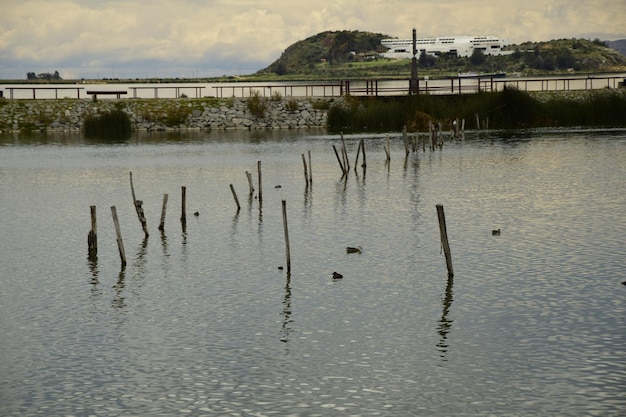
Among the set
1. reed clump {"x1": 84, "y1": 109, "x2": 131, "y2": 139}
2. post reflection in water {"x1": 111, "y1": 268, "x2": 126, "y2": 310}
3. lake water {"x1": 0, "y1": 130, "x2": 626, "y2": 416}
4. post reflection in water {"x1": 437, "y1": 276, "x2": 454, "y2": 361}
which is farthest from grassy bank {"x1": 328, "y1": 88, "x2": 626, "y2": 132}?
post reflection in water {"x1": 437, "y1": 276, "x2": 454, "y2": 361}

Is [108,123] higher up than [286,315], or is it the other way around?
[108,123]

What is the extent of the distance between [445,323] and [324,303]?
137 inches

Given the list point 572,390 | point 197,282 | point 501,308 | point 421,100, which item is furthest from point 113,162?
point 572,390

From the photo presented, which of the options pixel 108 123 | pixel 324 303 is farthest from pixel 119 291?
pixel 108 123

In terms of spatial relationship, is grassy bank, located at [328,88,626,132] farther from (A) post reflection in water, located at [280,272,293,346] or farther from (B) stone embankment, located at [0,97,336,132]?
(A) post reflection in water, located at [280,272,293,346]

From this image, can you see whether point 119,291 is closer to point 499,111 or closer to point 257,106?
point 499,111

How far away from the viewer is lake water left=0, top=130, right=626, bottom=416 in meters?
18.1

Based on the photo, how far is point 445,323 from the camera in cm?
2272

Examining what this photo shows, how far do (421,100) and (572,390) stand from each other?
72935 mm

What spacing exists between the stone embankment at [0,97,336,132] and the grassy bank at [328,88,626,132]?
42.1 feet

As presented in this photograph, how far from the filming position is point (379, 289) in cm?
2627

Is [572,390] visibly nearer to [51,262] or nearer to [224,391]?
[224,391]

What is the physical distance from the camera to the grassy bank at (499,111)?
87875 millimetres

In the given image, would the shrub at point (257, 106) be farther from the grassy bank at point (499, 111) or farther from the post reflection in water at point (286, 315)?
the post reflection in water at point (286, 315)
